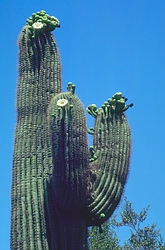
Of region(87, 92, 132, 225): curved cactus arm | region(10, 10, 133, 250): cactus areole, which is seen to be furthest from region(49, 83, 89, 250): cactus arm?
region(87, 92, 132, 225): curved cactus arm

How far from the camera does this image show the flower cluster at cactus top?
23.1 feet

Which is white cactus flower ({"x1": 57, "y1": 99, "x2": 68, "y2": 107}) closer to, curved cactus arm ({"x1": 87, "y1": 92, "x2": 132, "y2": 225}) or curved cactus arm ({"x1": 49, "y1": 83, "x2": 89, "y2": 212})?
curved cactus arm ({"x1": 49, "y1": 83, "x2": 89, "y2": 212})

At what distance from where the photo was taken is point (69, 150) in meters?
5.79

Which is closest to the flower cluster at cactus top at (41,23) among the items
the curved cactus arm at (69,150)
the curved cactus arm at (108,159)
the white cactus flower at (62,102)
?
the curved cactus arm at (108,159)

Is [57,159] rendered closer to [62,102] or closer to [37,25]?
[62,102]

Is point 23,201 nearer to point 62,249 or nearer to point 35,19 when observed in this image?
point 62,249

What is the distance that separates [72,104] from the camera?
595 cm

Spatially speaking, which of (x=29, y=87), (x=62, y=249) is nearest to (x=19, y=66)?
(x=29, y=87)

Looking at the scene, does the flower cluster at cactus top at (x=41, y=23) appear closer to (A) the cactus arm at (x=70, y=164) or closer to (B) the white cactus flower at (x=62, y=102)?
(A) the cactus arm at (x=70, y=164)

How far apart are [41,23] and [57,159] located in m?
2.17

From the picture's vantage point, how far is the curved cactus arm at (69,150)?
5793 millimetres

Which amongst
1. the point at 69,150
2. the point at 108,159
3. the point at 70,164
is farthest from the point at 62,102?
A: the point at 108,159

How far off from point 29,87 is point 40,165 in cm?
108

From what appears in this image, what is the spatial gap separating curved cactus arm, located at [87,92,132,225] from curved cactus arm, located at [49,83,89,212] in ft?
0.91
